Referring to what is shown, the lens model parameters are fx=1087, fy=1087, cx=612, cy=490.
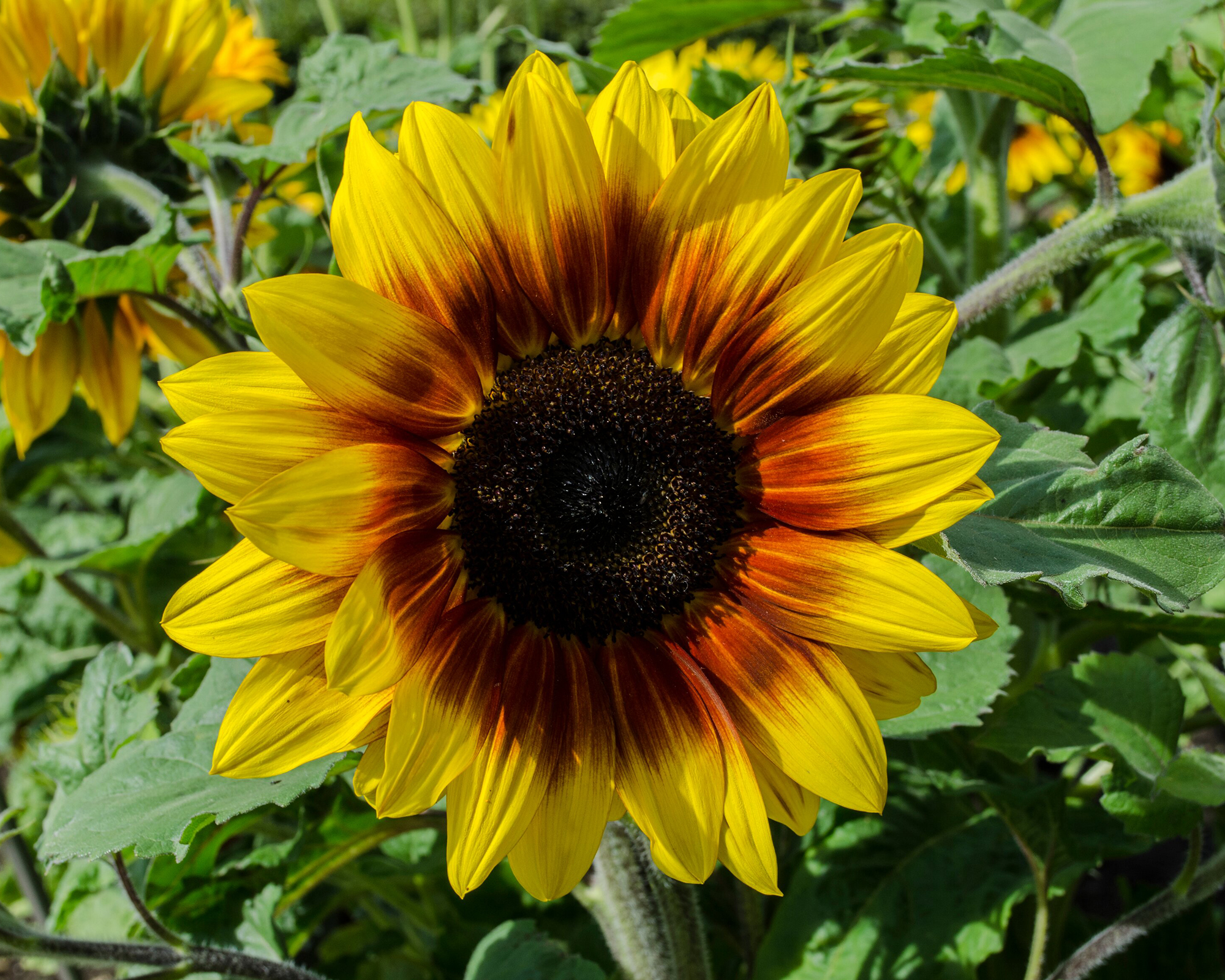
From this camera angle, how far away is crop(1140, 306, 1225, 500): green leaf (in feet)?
3.09

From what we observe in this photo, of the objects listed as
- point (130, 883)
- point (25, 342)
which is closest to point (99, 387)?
point (25, 342)

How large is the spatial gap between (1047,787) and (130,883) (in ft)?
2.67

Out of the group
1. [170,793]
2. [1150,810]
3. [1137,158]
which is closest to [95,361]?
[170,793]

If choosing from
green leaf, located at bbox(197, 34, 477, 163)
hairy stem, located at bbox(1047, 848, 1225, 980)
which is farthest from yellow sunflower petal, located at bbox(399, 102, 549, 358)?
hairy stem, located at bbox(1047, 848, 1225, 980)

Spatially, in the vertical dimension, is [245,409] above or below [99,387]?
above

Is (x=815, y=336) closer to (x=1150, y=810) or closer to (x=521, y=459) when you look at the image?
(x=521, y=459)

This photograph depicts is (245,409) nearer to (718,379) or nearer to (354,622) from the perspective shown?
(354,622)

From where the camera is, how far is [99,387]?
1.15 meters

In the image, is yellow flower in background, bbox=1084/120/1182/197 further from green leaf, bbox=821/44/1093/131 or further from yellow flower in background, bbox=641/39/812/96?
green leaf, bbox=821/44/1093/131

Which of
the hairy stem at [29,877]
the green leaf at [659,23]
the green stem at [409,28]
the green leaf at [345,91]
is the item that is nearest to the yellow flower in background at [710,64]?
the green leaf at [659,23]

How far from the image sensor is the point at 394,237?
0.67 meters

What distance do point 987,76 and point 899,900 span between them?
0.82 metres

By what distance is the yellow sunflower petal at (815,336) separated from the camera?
2.13 ft

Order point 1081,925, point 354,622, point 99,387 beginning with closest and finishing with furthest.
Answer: point 354,622 → point 99,387 → point 1081,925
